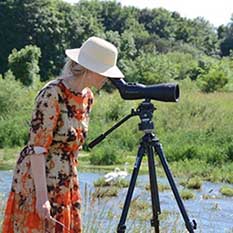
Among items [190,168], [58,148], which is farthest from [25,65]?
[58,148]

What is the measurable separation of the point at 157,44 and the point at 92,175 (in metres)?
60.3

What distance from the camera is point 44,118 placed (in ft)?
10.3

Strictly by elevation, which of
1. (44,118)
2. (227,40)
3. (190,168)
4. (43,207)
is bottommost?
(190,168)

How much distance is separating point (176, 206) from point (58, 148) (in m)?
5.62

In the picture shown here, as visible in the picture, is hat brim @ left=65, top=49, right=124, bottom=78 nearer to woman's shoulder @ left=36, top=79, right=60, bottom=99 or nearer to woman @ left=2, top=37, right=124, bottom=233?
woman @ left=2, top=37, right=124, bottom=233

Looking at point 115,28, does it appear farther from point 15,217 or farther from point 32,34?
point 15,217

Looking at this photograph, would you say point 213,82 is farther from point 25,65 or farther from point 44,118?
point 44,118

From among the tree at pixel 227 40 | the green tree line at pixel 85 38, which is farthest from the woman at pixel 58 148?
the tree at pixel 227 40

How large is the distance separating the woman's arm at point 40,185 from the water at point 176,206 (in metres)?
1.41

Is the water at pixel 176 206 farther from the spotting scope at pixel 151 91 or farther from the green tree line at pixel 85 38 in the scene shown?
the green tree line at pixel 85 38

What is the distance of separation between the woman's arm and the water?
141 centimetres

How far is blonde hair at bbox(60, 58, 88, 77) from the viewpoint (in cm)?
313

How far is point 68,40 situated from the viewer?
182 feet

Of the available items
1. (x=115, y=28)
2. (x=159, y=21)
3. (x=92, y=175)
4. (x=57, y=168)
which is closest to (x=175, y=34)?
(x=159, y=21)
